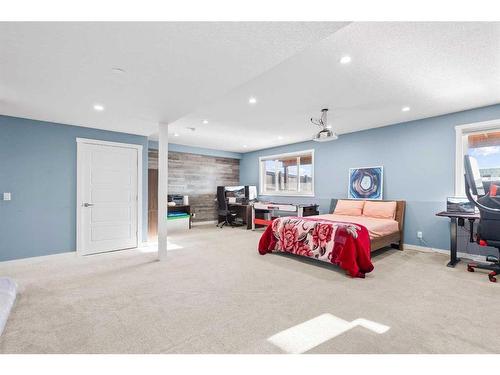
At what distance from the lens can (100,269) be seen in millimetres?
3506

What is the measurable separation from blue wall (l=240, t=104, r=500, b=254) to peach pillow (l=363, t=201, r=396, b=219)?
308mm

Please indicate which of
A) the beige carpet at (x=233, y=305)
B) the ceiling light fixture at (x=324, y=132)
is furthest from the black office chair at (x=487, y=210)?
the ceiling light fixture at (x=324, y=132)

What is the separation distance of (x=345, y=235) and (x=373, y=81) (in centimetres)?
200

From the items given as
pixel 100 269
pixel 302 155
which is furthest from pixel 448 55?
pixel 100 269

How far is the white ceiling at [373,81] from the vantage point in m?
2.09

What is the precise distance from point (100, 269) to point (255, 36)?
11.9 ft

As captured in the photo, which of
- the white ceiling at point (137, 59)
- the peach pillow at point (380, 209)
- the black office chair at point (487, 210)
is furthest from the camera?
the peach pillow at point (380, 209)

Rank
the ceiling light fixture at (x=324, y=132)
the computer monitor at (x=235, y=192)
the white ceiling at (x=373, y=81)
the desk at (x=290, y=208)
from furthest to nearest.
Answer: the computer monitor at (x=235, y=192) < the desk at (x=290, y=208) < the ceiling light fixture at (x=324, y=132) < the white ceiling at (x=373, y=81)

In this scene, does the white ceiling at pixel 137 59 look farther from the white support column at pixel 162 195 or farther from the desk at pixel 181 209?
the desk at pixel 181 209

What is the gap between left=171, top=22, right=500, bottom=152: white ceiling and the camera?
6.86 feet

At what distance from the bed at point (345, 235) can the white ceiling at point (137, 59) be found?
2401 millimetres

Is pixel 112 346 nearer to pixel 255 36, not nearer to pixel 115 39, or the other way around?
pixel 115 39

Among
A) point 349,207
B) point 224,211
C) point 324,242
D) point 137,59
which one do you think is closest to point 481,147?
point 349,207

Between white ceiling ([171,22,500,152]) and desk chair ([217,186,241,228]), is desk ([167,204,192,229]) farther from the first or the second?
white ceiling ([171,22,500,152])
